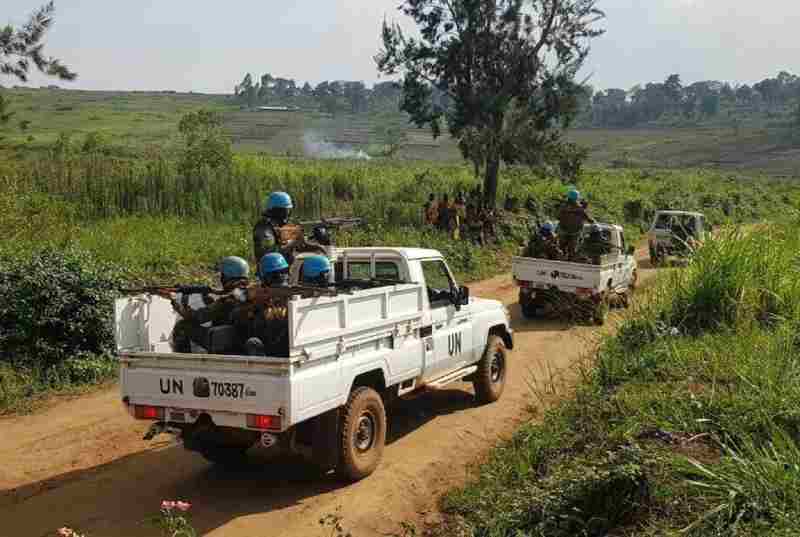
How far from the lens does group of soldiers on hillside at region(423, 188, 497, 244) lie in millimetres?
23078

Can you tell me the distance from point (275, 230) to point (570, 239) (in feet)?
27.3

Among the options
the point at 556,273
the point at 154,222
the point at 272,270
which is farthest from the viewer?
the point at 154,222

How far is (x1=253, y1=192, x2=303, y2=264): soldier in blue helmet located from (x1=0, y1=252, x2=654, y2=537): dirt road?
2330mm

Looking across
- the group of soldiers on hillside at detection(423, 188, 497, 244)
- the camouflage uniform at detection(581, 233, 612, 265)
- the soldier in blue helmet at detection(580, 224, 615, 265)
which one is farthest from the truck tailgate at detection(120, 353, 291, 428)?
the group of soldiers on hillside at detection(423, 188, 497, 244)

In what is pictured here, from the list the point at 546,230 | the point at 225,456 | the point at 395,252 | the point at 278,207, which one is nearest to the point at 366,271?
the point at 395,252

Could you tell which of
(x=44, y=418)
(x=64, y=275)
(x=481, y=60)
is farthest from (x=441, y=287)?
(x=481, y=60)

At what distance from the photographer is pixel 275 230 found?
9.02 metres

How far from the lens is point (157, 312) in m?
7.28

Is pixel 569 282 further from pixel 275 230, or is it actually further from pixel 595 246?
pixel 275 230

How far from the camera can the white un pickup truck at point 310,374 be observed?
615 centimetres

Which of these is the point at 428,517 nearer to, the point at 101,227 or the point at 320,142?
the point at 101,227

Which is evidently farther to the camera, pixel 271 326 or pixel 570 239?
pixel 570 239

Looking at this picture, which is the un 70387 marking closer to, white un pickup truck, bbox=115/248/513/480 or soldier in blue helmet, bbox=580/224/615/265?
white un pickup truck, bbox=115/248/513/480

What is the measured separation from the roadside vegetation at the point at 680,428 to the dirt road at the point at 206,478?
67 centimetres
